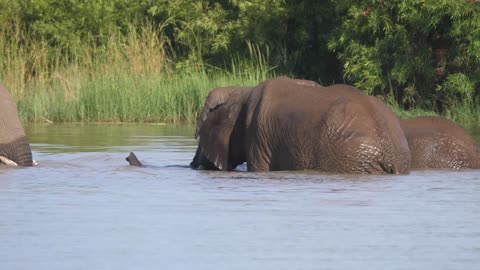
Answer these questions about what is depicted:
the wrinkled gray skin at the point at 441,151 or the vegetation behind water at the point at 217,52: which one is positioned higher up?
the vegetation behind water at the point at 217,52

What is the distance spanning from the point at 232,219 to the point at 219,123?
400cm

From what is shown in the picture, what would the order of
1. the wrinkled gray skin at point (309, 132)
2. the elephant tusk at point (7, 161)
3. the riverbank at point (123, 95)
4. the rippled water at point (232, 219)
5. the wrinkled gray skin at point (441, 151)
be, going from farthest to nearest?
the riverbank at point (123, 95), the wrinkled gray skin at point (441, 151), the elephant tusk at point (7, 161), the wrinkled gray skin at point (309, 132), the rippled water at point (232, 219)

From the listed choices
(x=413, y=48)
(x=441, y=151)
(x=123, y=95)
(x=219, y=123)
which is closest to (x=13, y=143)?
(x=219, y=123)

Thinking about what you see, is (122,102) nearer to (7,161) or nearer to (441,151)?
(7,161)

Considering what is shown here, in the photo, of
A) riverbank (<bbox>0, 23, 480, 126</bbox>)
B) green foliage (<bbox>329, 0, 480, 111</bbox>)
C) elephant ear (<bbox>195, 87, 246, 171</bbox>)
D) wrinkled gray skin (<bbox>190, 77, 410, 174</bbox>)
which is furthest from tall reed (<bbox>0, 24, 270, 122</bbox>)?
wrinkled gray skin (<bbox>190, 77, 410, 174</bbox>)

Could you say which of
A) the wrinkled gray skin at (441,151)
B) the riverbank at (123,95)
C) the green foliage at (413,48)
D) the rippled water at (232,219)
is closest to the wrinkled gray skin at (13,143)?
the rippled water at (232,219)

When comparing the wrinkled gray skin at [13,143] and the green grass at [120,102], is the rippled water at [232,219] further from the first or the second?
the green grass at [120,102]

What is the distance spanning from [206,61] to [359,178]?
49.9 feet

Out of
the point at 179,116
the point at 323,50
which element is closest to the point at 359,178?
the point at 179,116

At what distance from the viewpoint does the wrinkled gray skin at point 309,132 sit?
10625mm

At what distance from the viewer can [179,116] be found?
2064 cm

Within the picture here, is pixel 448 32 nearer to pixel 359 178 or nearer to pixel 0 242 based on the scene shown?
pixel 359 178

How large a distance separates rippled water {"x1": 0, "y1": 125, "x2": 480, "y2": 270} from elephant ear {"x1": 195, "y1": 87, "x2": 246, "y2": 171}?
0.32 meters

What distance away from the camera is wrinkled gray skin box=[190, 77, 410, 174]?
10625 millimetres
